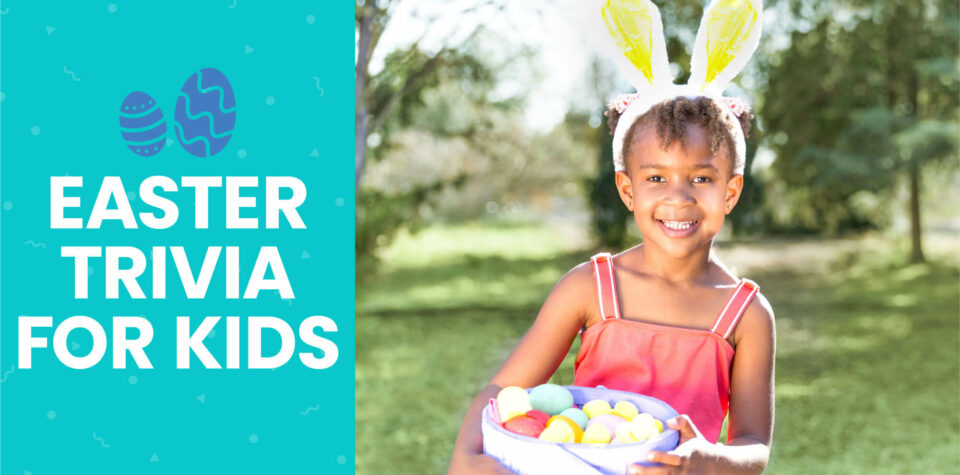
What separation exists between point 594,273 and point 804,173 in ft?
27.7

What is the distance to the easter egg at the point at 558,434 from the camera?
120 centimetres

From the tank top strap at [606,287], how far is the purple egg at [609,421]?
8.6 inches

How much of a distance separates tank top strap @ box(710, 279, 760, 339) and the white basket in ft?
0.61

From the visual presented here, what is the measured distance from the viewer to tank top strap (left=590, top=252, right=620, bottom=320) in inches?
56.4

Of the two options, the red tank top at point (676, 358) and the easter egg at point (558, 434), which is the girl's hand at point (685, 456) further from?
the red tank top at point (676, 358)

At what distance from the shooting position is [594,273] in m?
1.46

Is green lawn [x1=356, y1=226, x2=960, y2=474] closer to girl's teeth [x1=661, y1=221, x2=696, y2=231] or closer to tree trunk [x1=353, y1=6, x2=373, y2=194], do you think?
tree trunk [x1=353, y1=6, x2=373, y2=194]

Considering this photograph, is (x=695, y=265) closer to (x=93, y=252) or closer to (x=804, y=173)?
(x=93, y=252)

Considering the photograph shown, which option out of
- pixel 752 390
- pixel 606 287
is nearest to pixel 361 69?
pixel 606 287

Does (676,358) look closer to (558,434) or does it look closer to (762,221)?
(558,434)

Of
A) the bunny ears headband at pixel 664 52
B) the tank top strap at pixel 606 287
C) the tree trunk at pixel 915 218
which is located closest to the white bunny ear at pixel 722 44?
the bunny ears headband at pixel 664 52

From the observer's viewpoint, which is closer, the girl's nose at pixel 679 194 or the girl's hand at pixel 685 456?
the girl's hand at pixel 685 456

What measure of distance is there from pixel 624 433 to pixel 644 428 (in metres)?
0.03

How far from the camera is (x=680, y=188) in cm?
137
